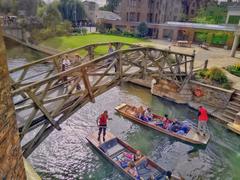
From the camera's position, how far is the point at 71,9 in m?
54.9

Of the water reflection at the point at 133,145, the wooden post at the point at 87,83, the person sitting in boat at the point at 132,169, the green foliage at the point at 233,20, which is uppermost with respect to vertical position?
the green foliage at the point at 233,20

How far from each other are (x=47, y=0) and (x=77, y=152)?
50745 mm

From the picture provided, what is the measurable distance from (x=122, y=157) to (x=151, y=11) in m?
48.1

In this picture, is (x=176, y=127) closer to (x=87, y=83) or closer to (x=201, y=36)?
(x=87, y=83)

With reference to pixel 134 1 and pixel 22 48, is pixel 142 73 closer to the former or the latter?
pixel 22 48

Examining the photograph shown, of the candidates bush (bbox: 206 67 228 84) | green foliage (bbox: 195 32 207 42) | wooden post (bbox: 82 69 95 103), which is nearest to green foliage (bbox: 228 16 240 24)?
green foliage (bbox: 195 32 207 42)

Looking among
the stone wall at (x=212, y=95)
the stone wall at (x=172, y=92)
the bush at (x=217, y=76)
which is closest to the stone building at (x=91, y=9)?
the stone wall at (x=172, y=92)

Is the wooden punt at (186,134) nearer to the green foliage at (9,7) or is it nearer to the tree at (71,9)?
the green foliage at (9,7)

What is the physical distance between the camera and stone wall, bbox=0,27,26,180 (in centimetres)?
327

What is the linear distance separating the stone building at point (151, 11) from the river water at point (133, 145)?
123ft

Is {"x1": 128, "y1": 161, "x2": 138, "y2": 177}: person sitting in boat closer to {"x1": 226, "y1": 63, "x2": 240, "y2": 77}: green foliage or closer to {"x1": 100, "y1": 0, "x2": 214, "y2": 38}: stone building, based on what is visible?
{"x1": 226, "y1": 63, "x2": 240, "y2": 77}: green foliage

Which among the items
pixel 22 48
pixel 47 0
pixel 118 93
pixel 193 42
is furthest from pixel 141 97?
pixel 47 0

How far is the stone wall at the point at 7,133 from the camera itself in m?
3.27

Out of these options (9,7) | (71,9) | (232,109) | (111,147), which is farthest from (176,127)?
(71,9)
